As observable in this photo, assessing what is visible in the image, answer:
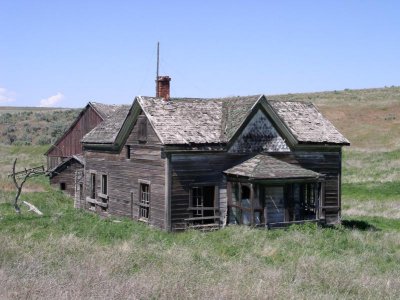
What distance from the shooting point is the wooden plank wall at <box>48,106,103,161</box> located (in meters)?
35.7

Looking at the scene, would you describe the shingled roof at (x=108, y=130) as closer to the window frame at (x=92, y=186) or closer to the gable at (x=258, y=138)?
the window frame at (x=92, y=186)

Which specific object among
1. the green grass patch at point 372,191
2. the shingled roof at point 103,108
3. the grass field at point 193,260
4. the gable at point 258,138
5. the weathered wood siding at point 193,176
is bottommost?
the green grass patch at point 372,191

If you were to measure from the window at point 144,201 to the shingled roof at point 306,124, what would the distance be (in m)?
5.75

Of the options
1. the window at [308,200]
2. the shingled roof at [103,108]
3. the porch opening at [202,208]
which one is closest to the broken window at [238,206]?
the porch opening at [202,208]

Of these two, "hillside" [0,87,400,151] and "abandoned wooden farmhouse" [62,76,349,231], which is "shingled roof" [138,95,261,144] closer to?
"abandoned wooden farmhouse" [62,76,349,231]

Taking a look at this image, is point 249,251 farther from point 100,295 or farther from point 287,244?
point 100,295

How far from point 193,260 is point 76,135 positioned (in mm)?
27906

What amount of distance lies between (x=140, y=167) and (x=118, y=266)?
980 cm

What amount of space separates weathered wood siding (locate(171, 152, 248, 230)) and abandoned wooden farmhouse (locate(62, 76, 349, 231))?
0.11 ft

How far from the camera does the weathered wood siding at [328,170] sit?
68.8 ft

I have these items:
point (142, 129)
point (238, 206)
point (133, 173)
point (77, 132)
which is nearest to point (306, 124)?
point (238, 206)

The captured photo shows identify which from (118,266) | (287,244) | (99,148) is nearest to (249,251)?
(287,244)

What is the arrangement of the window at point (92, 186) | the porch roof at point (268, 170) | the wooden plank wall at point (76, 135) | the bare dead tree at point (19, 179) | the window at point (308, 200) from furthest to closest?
the wooden plank wall at point (76, 135) < the window at point (92, 186) < the bare dead tree at point (19, 179) < the window at point (308, 200) < the porch roof at point (268, 170)

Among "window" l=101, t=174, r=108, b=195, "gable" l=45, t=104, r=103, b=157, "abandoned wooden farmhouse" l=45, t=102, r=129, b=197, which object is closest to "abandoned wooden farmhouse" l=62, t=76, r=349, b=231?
"window" l=101, t=174, r=108, b=195
